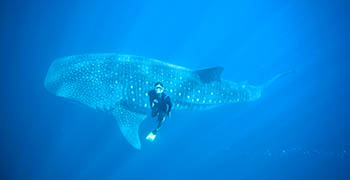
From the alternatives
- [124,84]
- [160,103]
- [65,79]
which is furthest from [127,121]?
[65,79]

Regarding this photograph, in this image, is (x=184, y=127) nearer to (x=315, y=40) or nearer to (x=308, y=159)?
(x=308, y=159)

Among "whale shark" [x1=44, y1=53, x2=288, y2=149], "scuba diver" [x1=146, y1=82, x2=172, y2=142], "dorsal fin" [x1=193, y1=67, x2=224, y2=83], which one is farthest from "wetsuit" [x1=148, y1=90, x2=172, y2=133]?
"dorsal fin" [x1=193, y1=67, x2=224, y2=83]

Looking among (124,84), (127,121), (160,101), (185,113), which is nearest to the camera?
(160,101)

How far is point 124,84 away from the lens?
19.6 feet

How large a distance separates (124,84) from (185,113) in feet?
16.6

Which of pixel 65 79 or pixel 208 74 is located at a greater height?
pixel 208 74

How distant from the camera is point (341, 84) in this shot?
25.8 metres

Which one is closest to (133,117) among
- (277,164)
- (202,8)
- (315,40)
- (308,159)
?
(277,164)

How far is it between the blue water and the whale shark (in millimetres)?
2517

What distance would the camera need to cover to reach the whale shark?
5980 millimetres

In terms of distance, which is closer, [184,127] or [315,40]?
[184,127]

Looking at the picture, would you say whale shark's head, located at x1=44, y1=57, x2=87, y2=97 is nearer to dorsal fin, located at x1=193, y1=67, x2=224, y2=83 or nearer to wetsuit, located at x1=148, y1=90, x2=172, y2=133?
wetsuit, located at x1=148, y1=90, x2=172, y2=133

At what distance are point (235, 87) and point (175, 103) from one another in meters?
2.27

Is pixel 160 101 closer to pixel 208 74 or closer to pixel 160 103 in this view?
pixel 160 103
